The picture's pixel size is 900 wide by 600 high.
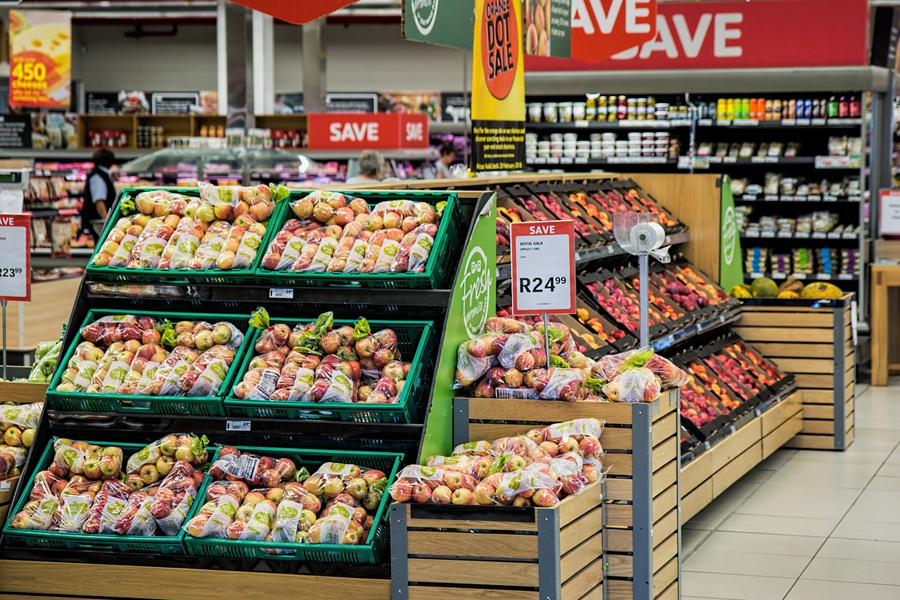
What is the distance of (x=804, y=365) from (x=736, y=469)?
1.48m

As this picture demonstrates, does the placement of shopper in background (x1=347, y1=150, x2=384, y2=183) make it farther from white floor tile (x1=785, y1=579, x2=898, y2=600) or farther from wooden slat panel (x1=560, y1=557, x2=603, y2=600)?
wooden slat panel (x1=560, y1=557, x2=603, y2=600)

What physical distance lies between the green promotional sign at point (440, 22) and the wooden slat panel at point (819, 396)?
3.26 m

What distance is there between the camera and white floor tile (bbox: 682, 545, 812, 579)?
500cm

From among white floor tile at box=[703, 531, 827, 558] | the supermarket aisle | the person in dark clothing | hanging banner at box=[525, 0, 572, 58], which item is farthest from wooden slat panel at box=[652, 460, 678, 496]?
the person in dark clothing

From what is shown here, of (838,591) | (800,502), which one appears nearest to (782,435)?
(800,502)

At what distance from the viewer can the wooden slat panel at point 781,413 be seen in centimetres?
666

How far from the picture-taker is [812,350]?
7.35 m

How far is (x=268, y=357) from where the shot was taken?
12.3ft

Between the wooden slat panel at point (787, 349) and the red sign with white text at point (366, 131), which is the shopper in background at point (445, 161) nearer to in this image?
the red sign with white text at point (366, 131)

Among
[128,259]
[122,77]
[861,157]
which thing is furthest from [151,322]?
[122,77]

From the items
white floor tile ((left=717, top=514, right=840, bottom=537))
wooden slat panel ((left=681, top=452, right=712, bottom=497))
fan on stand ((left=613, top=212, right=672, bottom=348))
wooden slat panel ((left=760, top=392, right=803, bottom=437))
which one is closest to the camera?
fan on stand ((left=613, top=212, right=672, bottom=348))

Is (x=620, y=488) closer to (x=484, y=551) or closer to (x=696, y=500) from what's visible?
(x=484, y=551)

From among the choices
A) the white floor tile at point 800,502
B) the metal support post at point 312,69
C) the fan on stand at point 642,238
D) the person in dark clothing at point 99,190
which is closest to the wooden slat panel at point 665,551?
the fan on stand at point 642,238

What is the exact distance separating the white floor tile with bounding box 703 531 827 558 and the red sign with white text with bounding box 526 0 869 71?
5.06 metres
